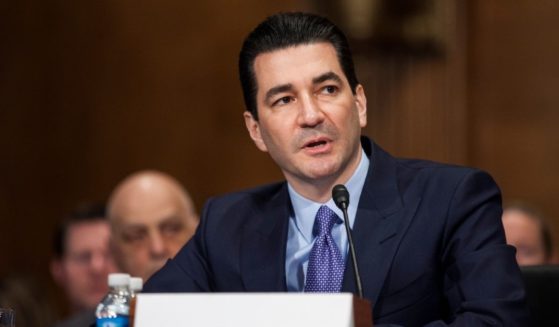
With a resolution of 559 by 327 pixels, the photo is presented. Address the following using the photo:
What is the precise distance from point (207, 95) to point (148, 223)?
1640mm

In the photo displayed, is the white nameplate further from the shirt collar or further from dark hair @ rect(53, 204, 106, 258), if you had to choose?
dark hair @ rect(53, 204, 106, 258)

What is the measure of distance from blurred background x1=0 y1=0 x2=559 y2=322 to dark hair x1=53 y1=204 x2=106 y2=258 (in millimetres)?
908

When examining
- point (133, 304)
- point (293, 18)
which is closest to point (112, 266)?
point (293, 18)

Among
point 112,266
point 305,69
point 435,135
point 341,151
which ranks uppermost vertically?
point 305,69

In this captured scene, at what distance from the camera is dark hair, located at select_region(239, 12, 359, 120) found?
3328 mm

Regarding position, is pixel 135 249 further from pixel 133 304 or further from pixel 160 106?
pixel 133 304

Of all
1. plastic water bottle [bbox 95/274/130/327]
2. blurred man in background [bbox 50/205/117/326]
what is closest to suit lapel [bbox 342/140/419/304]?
plastic water bottle [bbox 95/274/130/327]

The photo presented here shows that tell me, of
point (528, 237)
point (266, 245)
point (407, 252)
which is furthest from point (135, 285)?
point (528, 237)

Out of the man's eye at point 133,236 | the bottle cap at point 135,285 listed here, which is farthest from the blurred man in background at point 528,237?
the bottle cap at point 135,285

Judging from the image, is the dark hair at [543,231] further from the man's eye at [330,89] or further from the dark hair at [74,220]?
the man's eye at [330,89]

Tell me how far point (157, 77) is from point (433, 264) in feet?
13.4

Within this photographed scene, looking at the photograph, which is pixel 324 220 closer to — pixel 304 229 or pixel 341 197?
pixel 304 229

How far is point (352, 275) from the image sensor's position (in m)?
3.08

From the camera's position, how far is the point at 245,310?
8.07 feet
